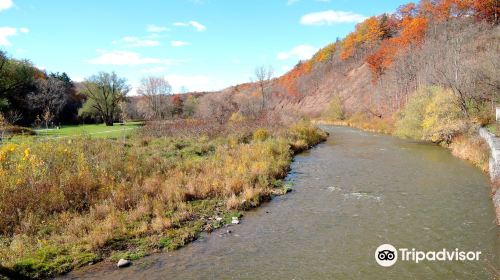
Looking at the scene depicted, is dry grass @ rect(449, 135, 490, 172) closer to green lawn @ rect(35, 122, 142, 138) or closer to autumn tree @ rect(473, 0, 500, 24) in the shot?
green lawn @ rect(35, 122, 142, 138)

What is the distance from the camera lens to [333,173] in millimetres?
20297

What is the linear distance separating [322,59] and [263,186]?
110242 millimetres

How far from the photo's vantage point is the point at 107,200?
517 inches

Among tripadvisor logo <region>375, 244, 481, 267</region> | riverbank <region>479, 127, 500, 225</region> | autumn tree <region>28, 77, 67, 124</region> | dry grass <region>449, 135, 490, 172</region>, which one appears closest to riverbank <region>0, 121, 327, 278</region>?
tripadvisor logo <region>375, 244, 481, 267</region>

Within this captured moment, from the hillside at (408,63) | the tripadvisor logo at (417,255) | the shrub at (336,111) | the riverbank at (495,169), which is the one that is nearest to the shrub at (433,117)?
the hillside at (408,63)

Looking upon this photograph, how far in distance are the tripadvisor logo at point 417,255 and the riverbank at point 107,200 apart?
5.20 meters

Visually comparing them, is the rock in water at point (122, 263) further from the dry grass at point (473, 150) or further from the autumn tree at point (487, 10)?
the autumn tree at point (487, 10)

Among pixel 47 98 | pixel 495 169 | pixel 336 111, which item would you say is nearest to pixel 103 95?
pixel 47 98

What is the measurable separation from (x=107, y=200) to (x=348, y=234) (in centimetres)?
853

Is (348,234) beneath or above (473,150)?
beneath

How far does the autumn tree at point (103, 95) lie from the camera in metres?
67.8

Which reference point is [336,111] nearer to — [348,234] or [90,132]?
[90,132]

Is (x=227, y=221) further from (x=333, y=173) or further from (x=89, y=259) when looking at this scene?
(x=333, y=173)

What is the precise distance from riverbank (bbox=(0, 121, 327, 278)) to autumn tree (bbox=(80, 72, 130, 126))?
51683mm
